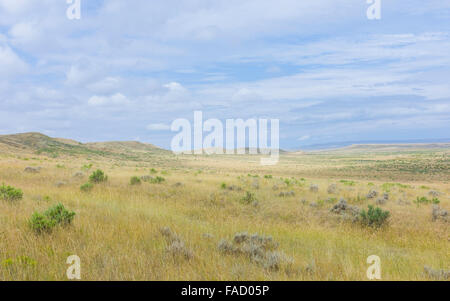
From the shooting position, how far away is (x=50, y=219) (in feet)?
21.9

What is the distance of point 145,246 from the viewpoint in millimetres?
5895

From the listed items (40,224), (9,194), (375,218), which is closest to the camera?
(40,224)

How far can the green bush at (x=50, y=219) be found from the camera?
637cm

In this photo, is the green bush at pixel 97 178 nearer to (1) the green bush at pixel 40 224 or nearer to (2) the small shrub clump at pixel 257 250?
(1) the green bush at pixel 40 224

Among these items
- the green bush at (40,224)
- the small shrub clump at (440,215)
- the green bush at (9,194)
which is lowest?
the small shrub clump at (440,215)

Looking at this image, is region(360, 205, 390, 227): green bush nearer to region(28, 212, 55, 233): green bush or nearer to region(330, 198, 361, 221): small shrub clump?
region(330, 198, 361, 221): small shrub clump

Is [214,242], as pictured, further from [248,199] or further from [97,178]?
[97,178]

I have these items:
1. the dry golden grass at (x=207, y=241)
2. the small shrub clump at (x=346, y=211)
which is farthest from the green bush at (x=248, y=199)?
the small shrub clump at (x=346, y=211)

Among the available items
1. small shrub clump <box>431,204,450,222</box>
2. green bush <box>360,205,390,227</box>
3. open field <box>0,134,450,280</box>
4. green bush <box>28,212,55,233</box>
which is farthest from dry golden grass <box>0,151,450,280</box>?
green bush <box>360,205,390,227</box>

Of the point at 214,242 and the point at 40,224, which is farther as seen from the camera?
the point at 214,242

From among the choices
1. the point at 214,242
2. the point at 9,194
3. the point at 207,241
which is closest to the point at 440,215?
the point at 214,242

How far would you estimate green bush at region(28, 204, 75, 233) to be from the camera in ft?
20.9
